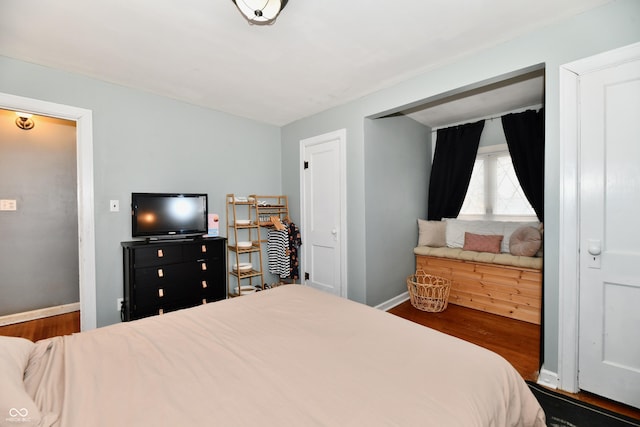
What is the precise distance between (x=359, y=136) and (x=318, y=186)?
83 cm

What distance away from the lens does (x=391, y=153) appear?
3580 mm

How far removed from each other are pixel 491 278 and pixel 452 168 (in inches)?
65.0

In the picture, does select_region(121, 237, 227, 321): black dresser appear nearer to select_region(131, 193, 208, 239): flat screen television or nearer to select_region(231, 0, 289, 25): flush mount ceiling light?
select_region(131, 193, 208, 239): flat screen television

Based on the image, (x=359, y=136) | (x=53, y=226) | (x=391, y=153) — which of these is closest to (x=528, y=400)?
(x=359, y=136)

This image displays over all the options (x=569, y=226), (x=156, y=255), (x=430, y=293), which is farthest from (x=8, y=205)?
(x=569, y=226)

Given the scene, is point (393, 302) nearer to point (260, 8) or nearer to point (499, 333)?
point (499, 333)

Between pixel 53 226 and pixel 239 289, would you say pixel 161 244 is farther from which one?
pixel 53 226

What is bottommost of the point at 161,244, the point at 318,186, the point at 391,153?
the point at 161,244

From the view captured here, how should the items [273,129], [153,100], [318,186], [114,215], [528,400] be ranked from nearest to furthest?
[528,400] → [114,215] → [153,100] → [318,186] → [273,129]

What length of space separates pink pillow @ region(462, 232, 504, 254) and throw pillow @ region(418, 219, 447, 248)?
0.36 metres

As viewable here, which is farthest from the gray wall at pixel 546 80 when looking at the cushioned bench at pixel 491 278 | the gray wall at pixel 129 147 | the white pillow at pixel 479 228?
the gray wall at pixel 129 147

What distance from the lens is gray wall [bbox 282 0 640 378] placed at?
69.4 inches

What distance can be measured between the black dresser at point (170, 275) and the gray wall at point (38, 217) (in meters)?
1.36

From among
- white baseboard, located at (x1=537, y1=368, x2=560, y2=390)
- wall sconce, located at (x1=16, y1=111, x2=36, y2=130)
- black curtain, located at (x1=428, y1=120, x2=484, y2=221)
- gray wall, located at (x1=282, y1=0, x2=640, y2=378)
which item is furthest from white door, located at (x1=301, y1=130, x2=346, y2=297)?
wall sconce, located at (x1=16, y1=111, x2=36, y2=130)
